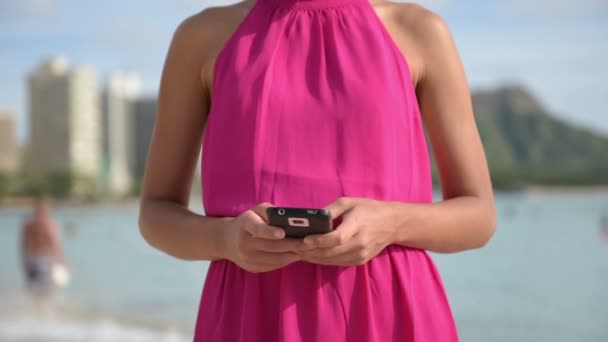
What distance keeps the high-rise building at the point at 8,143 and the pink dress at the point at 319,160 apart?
78.1m

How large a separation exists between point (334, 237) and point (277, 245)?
0.25 feet

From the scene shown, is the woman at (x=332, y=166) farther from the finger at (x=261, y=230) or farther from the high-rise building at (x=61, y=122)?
the high-rise building at (x=61, y=122)

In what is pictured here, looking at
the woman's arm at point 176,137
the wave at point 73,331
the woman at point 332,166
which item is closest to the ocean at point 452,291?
the wave at point 73,331

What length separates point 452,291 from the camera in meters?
20.9

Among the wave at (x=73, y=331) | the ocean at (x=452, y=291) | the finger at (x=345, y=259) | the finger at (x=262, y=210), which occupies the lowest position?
the ocean at (x=452, y=291)

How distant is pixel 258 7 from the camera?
4.33 ft

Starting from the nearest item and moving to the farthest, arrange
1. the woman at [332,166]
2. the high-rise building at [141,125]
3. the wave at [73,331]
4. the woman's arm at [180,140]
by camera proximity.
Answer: the woman at [332,166], the woman's arm at [180,140], the wave at [73,331], the high-rise building at [141,125]

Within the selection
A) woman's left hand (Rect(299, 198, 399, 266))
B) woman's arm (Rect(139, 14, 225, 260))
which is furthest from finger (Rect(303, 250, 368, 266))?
woman's arm (Rect(139, 14, 225, 260))

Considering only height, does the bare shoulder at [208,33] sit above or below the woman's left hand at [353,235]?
above

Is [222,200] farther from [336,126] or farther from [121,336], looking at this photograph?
[121,336]

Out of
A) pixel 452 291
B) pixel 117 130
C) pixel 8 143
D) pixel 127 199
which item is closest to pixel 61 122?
pixel 117 130

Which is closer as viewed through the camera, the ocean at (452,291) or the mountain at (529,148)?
the ocean at (452,291)

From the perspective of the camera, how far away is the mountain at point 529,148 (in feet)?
212

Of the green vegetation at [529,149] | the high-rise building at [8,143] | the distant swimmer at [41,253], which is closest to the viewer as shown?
the distant swimmer at [41,253]
